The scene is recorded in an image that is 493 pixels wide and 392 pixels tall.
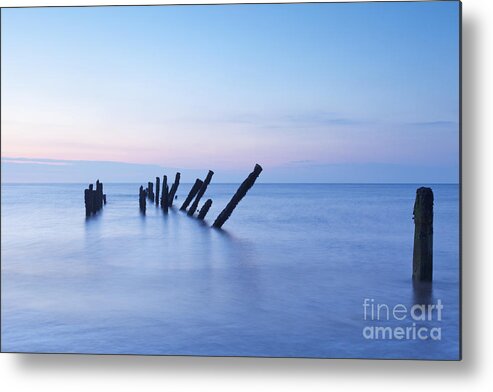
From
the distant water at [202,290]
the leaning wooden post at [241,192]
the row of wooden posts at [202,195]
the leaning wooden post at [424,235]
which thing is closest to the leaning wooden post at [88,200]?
the row of wooden posts at [202,195]

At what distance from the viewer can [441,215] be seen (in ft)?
17.6

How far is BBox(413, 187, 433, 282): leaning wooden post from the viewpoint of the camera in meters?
4.63

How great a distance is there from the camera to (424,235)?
4.72m

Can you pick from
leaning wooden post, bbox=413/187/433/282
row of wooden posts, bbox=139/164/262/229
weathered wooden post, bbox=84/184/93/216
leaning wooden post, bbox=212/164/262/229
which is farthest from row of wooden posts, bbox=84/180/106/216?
leaning wooden post, bbox=413/187/433/282

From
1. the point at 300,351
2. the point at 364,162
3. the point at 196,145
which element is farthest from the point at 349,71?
the point at 300,351

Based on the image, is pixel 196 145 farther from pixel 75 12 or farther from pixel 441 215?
pixel 441 215

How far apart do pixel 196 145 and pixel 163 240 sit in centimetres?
133

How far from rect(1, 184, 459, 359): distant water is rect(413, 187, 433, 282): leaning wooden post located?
92mm

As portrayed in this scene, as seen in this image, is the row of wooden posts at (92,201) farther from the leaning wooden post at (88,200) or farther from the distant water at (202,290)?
the distant water at (202,290)

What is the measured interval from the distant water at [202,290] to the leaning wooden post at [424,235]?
0.09 meters

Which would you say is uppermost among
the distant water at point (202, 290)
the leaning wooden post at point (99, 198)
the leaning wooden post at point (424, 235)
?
the leaning wooden post at point (99, 198)

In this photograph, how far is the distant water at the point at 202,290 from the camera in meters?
4.25

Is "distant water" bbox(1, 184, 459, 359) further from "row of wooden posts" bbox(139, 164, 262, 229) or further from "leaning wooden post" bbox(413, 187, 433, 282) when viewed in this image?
"row of wooden posts" bbox(139, 164, 262, 229)

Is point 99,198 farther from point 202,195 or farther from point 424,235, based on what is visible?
point 424,235
